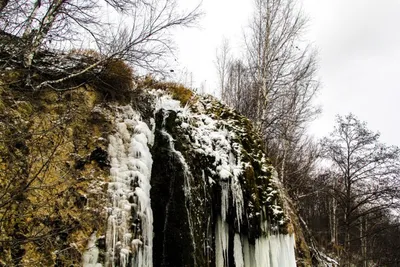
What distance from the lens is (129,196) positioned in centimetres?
446

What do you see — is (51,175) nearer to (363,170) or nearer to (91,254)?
(91,254)

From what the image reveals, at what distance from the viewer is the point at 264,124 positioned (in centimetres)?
1055

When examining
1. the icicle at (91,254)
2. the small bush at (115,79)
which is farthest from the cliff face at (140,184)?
the small bush at (115,79)

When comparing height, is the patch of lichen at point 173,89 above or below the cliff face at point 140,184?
above

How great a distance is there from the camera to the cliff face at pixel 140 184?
3647mm

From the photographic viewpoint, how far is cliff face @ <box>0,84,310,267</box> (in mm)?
3647

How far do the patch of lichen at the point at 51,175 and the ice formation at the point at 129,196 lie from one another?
0.18 metres

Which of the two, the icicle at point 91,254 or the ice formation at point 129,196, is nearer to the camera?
the icicle at point 91,254

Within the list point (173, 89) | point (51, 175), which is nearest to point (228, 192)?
point (173, 89)

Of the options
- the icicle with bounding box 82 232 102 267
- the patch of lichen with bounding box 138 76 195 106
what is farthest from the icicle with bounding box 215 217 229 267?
the patch of lichen with bounding box 138 76 195 106

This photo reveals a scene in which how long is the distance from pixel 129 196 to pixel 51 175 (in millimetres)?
987

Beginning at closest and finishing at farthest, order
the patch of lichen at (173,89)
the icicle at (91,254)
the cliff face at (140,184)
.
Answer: the cliff face at (140,184), the icicle at (91,254), the patch of lichen at (173,89)

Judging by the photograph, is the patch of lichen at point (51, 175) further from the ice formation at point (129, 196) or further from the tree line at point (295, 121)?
the tree line at point (295, 121)

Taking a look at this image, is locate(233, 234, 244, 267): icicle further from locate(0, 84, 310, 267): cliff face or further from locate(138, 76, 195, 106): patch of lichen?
locate(138, 76, 195, 106): patch of lichen
